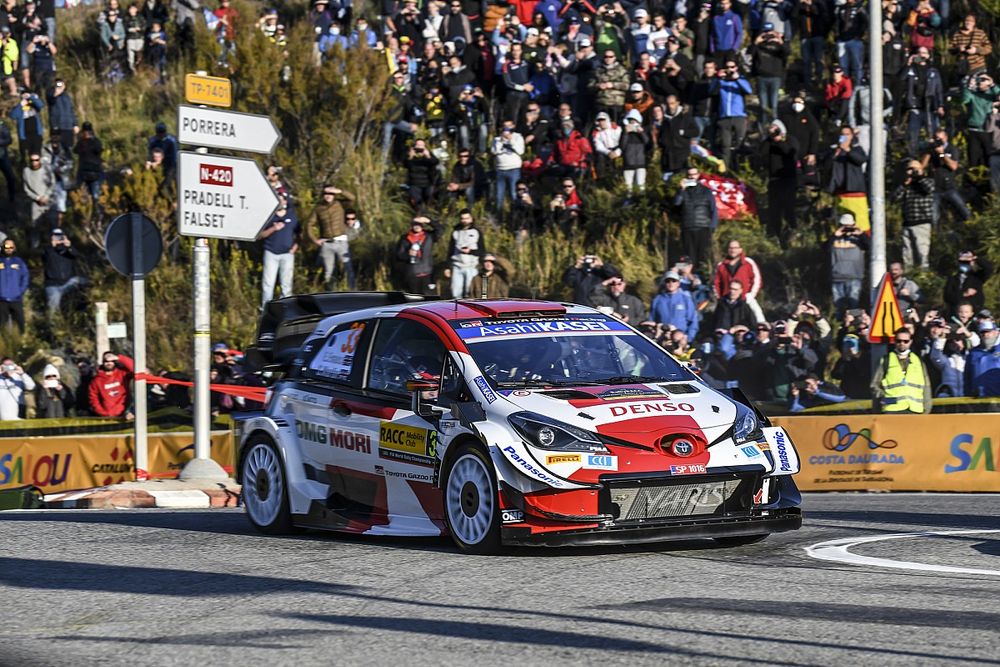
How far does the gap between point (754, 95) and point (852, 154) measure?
618 cm

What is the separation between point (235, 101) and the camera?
1240 inches

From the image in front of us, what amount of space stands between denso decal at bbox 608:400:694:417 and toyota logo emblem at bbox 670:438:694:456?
0.95 feet

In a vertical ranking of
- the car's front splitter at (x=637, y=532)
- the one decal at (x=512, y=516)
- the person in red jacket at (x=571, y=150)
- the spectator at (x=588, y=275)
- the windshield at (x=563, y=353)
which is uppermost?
the person in red jacket at (x=571, y=150)

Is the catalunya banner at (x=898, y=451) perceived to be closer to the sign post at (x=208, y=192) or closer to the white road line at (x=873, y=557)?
the sign post at (x=208, y=192)

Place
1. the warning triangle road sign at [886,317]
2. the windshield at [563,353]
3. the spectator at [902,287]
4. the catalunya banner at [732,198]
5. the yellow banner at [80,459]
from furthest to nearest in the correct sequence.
Result: the catalunya banner at [732,198] → the spectator at [902,287] → the yellow banner at [80,459] → the warning triangle road sign at [886,317] → the windshield at [563,353]

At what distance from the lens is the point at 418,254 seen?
2461cm

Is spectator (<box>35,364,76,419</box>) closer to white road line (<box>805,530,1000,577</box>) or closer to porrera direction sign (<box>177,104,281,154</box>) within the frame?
porrera direction sign (<box>177,104,281,154</box>)

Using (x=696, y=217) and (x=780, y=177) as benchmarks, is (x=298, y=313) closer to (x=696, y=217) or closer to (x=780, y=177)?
(x=696, y=217)

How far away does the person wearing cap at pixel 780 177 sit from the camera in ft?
77.7

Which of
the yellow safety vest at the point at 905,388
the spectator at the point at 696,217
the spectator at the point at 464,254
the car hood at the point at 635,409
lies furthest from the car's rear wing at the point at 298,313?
the car hood at the point at 635,409

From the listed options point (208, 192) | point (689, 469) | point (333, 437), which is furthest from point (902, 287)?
point (689, 469)

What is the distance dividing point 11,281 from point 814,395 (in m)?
13.2

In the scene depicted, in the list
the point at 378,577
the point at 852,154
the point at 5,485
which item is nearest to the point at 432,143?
the point at 852,154

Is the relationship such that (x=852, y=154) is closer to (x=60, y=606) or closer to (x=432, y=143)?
(x=432, y=143)
